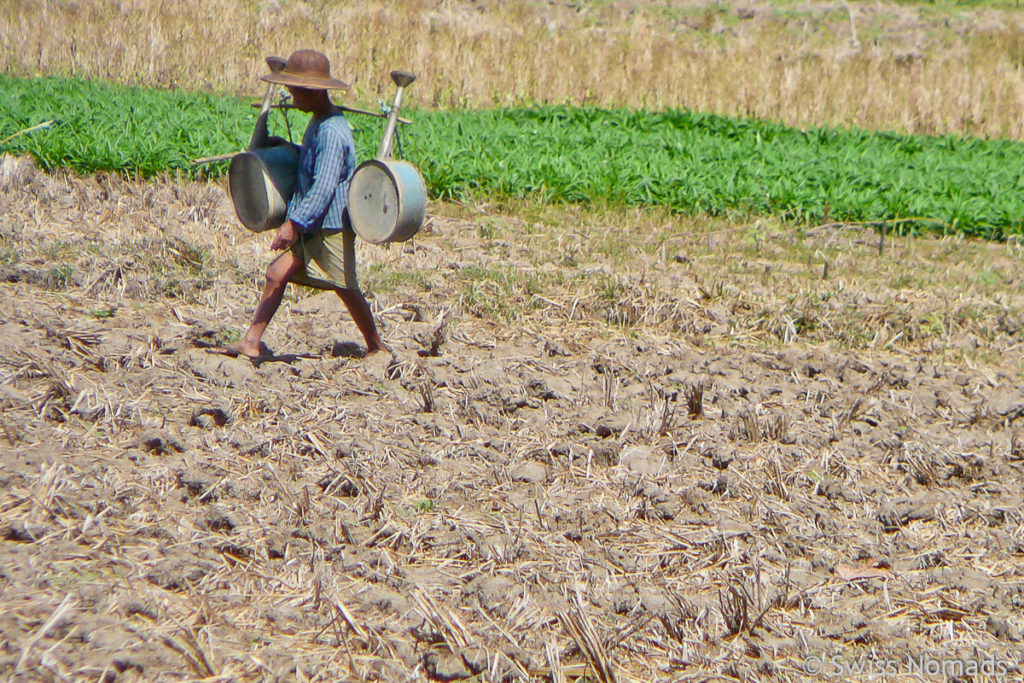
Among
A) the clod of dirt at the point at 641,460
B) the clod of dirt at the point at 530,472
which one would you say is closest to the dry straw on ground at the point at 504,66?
the clod of dirt at the point at 641,460

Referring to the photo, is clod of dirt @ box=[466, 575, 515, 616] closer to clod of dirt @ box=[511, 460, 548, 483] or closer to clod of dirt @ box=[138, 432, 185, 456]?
clod of dirt @ box=[511, 460, 548, 483]

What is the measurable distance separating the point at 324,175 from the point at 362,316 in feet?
2.31

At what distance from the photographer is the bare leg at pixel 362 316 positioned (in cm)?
476

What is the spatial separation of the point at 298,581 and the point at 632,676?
0.95 metres

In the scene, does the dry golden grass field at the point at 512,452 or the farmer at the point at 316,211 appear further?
the farmer at the point at 316,211

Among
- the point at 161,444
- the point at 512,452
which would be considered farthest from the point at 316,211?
the point at 512,452

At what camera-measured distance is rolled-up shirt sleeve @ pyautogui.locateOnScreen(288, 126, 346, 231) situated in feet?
14.5

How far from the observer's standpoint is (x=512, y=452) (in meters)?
3.96

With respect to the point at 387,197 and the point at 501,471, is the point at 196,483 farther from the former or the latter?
the point at 387,197

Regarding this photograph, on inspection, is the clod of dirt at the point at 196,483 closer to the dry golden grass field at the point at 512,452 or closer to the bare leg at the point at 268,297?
the dry golden grass field at the point at 512,452

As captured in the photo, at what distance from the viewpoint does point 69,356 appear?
453 centimetres

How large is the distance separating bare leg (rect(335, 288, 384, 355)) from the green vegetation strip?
309cm

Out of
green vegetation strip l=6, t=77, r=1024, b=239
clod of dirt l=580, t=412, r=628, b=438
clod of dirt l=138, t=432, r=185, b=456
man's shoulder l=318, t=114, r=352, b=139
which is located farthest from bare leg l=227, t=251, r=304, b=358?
green vegetation strip l=6, t=77, r=1024, b=239

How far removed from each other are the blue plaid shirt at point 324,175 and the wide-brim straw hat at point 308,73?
18 cm
